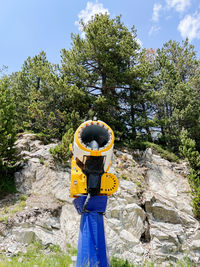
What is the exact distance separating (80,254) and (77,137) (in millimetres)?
1723

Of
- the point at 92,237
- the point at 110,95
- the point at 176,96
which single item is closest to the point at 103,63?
the point at 110,95

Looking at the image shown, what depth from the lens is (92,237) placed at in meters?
2.92

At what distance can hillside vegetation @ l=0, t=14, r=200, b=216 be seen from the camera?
463 inches

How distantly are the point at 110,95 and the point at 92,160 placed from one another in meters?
11.1

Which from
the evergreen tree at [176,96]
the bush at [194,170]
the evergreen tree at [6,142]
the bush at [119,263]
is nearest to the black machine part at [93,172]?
the bush at [119,263]

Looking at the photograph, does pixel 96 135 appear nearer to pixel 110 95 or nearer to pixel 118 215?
pixel 118 215

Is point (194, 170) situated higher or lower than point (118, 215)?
higher

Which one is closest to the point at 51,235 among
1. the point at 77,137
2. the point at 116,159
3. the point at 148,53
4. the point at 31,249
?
the point at 31,249

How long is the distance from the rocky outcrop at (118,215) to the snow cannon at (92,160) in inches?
124

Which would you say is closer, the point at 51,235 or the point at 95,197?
the point at 95,197

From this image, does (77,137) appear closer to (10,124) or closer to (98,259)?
(98,259)

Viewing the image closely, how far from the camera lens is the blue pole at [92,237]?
9.13ft

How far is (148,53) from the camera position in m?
22.3

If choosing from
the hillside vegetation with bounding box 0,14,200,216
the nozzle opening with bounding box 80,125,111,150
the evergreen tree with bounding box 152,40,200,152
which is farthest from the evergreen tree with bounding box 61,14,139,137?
the nozzle opening with bounding box 80,125,111,150
